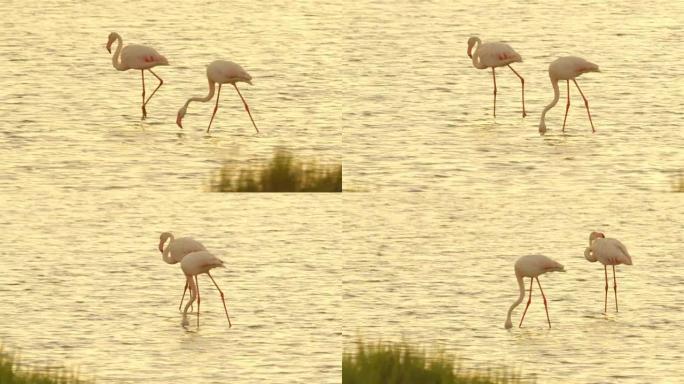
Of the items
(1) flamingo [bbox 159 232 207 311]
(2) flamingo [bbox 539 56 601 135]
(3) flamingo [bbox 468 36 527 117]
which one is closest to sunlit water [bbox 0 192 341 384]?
(1) flamingo [bbox 159 232 207 311]

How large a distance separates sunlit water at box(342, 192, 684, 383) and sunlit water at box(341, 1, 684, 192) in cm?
65

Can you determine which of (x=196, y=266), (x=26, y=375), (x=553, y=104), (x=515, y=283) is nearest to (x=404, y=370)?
(x=26, y=375)

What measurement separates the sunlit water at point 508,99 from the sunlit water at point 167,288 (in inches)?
48.7

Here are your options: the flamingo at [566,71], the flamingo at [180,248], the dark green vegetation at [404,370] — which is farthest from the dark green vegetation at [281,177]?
the dark green vegetation at [404,370]

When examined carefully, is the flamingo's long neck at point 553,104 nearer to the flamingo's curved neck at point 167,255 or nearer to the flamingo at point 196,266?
the flamingo at point 196,266

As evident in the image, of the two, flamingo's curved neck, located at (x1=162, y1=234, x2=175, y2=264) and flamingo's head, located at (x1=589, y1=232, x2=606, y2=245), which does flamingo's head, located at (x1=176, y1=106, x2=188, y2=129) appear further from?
flamingo's head, located at (x1=589, y1=232, x2=606, y2=245)

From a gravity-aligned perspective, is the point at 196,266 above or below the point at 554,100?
below

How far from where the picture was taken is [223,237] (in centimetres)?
2181

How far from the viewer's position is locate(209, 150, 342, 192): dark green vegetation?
63.7 feet

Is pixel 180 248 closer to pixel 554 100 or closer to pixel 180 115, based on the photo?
pixel 180 115

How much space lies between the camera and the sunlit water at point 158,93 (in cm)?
2014

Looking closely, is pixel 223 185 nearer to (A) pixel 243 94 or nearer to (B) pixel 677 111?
(A) pixel 243 94

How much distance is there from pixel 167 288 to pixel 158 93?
3362 mm

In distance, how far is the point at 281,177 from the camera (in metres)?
19.5
